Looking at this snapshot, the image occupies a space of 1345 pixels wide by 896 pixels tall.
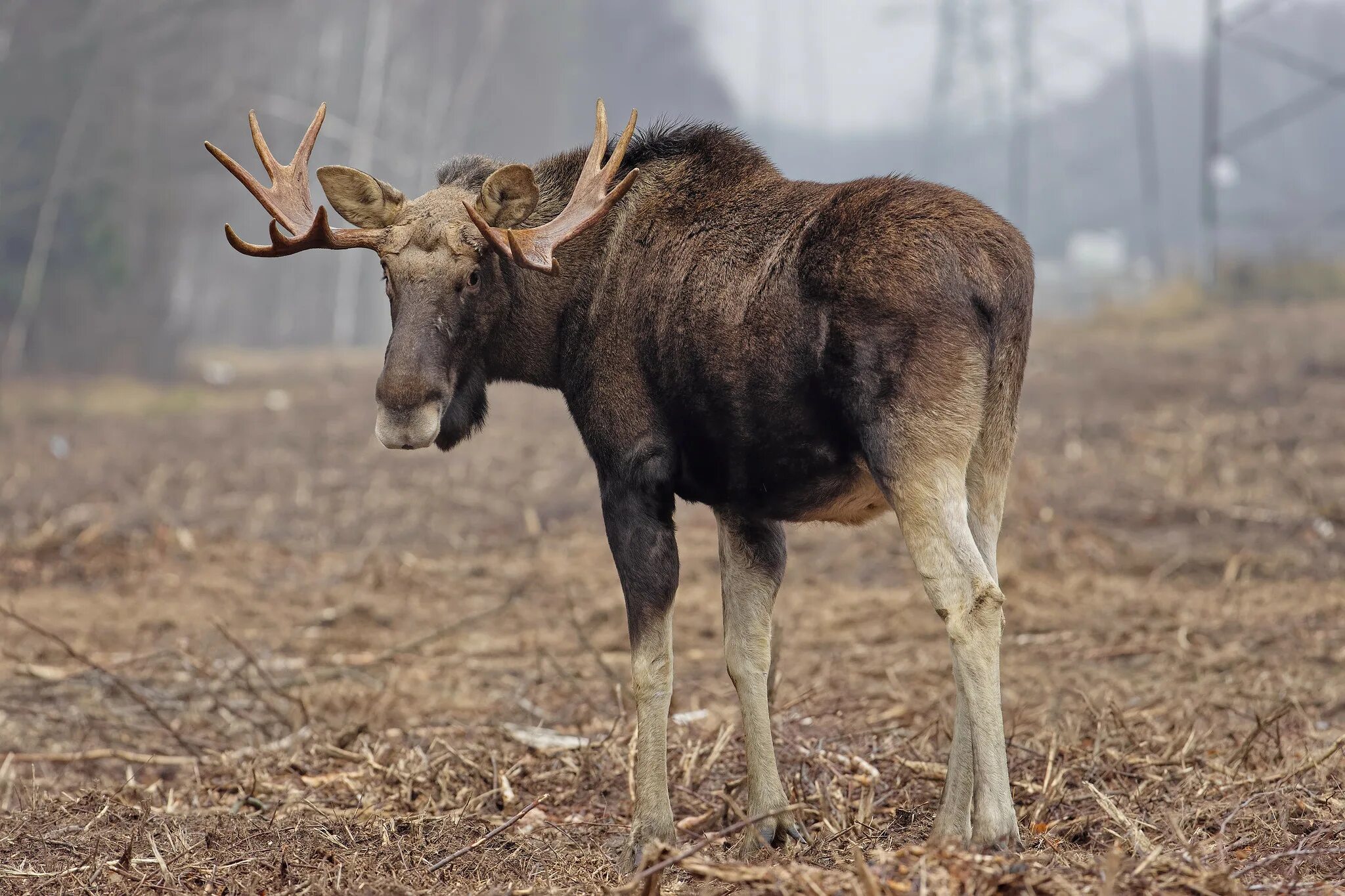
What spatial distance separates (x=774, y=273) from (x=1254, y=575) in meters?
6.86

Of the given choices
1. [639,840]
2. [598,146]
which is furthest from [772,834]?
[598,146]

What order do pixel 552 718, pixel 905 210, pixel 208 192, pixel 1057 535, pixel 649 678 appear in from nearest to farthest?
pixel 905 210 < pixel 649 678 < pixel 552 718 < pixel 1057 535 < pixel 208 192

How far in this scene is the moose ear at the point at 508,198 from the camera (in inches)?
200

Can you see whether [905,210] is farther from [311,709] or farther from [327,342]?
[327,342]

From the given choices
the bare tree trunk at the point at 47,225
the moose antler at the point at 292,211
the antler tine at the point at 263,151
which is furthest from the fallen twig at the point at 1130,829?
the bare tree trunk at the point at 47,225

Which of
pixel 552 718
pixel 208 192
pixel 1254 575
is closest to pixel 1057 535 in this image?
pixel 1254 575

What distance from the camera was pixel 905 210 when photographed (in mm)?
4602

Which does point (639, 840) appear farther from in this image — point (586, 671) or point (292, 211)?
point (586, 671)

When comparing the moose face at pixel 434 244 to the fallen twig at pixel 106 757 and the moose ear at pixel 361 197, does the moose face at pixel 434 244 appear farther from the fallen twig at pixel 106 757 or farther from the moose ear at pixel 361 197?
the fallen twig at pixel 106 757

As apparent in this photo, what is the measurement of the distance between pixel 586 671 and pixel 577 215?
171 inches

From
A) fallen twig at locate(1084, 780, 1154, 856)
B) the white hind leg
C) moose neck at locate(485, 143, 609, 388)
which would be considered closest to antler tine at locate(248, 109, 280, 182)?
moose neck at locate(485, 143, 609, 388)

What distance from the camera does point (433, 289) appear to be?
496 centimetres

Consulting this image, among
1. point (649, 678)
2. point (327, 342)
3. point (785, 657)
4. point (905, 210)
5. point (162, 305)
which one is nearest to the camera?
point (905, 210)

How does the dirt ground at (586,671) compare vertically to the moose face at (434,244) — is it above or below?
below
